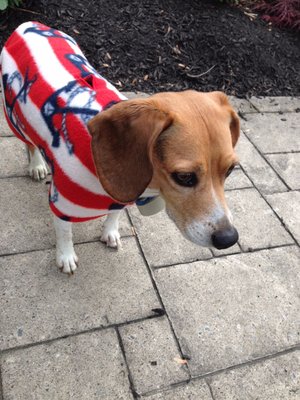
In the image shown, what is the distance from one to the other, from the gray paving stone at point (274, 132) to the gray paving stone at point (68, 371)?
9.21 ft

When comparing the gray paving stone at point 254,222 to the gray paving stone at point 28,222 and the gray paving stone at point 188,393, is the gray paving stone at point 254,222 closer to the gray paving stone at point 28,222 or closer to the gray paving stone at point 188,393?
the gray paving stone at point 28,222

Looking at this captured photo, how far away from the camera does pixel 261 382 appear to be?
2.56 metres

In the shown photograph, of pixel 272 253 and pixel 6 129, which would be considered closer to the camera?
pixel 272 253

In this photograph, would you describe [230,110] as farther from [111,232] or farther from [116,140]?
[111,232]

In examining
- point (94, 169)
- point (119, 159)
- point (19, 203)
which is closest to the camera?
point (119, 159)

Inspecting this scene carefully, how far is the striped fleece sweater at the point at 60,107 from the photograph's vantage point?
2207 mm

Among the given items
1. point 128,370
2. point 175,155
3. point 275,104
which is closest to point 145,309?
point 128,370

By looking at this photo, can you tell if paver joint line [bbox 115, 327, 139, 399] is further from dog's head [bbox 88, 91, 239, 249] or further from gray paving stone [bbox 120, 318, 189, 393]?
dog's head [bbox 88, 91, 239, 249]

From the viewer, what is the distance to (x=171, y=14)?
5496 millimetres

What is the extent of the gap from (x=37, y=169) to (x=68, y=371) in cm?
165

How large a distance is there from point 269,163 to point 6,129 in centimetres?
263

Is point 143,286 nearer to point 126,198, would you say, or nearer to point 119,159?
point 126,198

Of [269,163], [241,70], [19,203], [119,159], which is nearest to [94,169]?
[119,159]

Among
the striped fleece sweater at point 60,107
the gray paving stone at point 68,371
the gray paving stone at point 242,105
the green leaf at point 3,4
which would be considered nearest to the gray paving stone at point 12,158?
the striped fleece sweater at point 60,107
